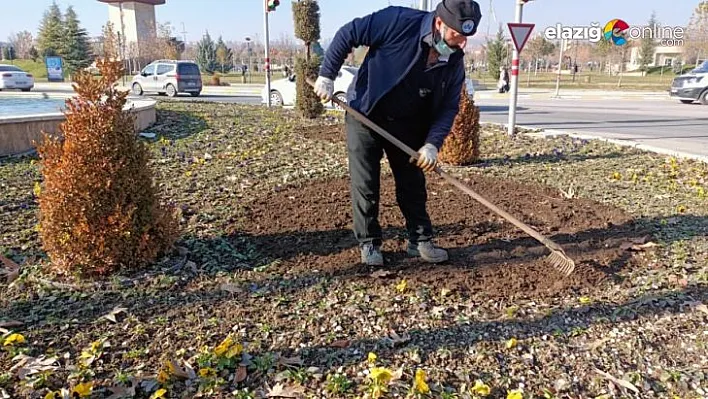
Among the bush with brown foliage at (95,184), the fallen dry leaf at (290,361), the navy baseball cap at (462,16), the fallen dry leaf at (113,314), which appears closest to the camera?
the fallen dry leaf at (290,361)

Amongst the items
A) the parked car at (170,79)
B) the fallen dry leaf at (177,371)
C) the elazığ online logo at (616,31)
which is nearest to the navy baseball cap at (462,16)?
the fallen dry leaf at (177,371)

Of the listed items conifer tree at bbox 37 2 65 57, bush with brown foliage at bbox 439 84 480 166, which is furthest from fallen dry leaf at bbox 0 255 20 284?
conifer tree at bbox 37 2 65 57

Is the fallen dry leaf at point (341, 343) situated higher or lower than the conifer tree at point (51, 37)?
lower

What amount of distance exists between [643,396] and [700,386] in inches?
11.4

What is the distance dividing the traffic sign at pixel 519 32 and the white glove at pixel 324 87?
6.17m

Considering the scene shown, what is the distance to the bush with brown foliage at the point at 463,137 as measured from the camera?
662cm

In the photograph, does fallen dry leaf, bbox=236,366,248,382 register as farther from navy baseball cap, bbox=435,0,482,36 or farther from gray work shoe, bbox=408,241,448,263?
navy baseball cap, bbox=435,0,482,36


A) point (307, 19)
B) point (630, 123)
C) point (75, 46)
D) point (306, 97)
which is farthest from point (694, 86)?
point (75, 46)

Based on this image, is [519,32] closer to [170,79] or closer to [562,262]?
[562,262]

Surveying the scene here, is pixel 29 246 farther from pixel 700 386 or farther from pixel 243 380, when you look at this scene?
pixel 700 386

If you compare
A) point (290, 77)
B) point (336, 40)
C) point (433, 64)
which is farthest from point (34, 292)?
point (290, 77)

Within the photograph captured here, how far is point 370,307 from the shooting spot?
118 inches

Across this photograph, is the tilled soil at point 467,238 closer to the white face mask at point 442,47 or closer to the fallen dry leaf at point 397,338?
the fallen dry leaf at point 397,338

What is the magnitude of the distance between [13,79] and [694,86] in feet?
92.4
